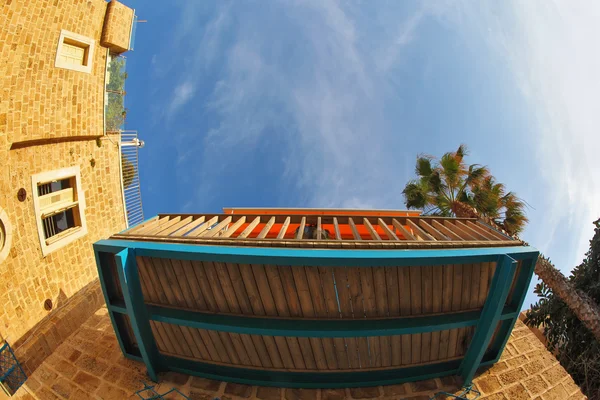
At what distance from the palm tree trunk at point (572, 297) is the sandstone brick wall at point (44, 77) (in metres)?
12.6

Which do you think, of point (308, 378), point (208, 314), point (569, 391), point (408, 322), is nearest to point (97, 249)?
point (208, 314)

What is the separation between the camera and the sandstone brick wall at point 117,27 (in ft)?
32.2

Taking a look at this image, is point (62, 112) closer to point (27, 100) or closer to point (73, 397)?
point (27, 100)

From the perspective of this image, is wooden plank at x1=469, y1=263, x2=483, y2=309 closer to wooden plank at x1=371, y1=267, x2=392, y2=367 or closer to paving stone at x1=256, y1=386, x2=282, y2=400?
wooden plank at x1=371, y1=267, x2=392, y2=367

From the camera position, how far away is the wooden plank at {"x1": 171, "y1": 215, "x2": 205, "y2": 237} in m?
4.59

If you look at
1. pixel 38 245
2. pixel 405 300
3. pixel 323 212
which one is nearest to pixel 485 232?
pixel 405 300

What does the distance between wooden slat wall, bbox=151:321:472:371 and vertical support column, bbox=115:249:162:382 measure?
0.52ft

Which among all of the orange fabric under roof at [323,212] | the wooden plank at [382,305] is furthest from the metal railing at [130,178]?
the wooden plank at [382,305]

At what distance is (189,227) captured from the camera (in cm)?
504

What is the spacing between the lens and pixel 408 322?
397cm

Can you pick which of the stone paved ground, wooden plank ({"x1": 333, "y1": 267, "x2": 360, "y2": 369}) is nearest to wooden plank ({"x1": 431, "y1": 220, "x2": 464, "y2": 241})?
wooden plank ({"x1": 333, "y1": 267, "x2": 360, "y2": 369})

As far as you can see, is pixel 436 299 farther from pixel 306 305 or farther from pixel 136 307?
pixel 136 307

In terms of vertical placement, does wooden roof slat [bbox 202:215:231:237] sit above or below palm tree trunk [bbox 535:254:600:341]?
above

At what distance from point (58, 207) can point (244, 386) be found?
305 inches
